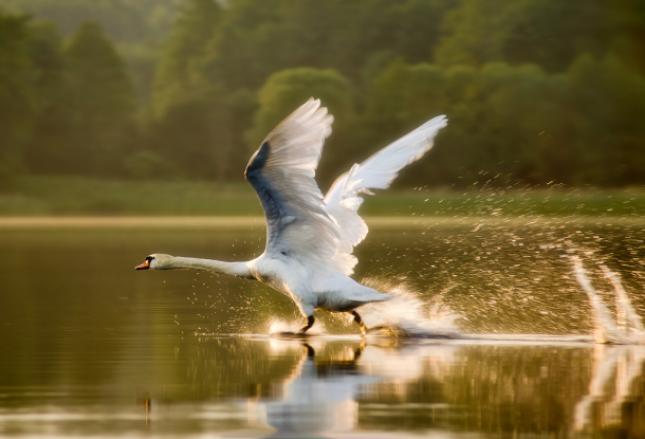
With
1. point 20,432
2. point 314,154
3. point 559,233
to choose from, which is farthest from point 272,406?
point 559,233

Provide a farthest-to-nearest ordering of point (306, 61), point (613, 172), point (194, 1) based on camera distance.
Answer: point (194, 1) < point (306, 61) < point (613, 172)

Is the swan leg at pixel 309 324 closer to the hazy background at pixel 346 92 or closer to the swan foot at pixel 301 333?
the swan foot at pixel 301 333

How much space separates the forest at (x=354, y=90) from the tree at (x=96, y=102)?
96 mm

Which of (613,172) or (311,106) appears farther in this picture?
(613,172)

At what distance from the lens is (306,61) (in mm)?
89125

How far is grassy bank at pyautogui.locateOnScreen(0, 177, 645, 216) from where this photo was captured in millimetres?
50719

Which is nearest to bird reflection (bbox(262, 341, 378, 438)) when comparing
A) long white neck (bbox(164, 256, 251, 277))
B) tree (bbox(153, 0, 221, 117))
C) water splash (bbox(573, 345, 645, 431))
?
long white neck (bbox(164, 256, 251, 277))

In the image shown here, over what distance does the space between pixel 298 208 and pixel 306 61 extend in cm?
7589

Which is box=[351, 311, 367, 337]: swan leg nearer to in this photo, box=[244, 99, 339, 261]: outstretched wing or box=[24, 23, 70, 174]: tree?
box=[244, 99, 339, 261]: outstretched wing

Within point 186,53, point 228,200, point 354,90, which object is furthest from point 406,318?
point 186,53

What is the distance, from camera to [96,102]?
79.4 metres

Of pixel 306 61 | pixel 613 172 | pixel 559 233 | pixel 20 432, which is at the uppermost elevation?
pixel 306 61

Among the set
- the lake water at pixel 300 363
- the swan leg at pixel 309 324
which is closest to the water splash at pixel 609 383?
the lake water at pixel 300 363

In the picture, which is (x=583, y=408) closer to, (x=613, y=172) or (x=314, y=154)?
(x=314, y=154)
